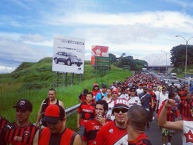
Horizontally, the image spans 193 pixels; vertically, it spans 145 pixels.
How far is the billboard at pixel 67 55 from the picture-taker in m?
21.2

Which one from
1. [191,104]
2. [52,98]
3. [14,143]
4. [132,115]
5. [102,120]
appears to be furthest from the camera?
[191,104]

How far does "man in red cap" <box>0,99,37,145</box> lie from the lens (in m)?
4.53

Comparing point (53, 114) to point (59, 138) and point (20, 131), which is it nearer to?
point (59, 138)

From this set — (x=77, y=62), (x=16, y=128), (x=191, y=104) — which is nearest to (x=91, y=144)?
(x=16, y=128)

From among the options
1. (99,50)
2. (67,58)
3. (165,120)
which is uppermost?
(99,50)

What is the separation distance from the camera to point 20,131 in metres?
4.63

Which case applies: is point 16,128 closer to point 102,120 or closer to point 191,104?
point 102,120

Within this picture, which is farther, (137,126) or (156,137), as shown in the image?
(156,137)

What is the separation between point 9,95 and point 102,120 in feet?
25.3

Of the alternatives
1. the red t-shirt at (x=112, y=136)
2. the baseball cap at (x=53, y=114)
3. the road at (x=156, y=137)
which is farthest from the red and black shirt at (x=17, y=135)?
the road at (x=156, y=137)

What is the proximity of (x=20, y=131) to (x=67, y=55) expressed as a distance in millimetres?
17200

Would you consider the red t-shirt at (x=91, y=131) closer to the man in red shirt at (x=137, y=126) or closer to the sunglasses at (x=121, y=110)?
the sunglasses at (x=121, y=110)

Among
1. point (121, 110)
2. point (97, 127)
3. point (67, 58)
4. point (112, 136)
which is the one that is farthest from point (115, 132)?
point (67, 58)

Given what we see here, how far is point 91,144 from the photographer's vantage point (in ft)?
20.2
